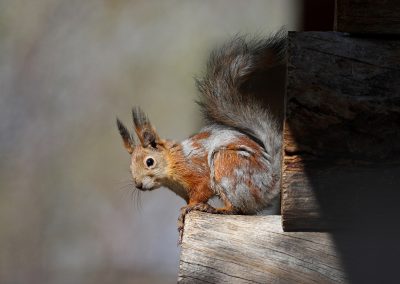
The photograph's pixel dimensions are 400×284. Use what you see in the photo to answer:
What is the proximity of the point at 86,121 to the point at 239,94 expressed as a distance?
3.35 ft

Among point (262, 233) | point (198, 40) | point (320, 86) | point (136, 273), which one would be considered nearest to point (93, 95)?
point (198, 40)

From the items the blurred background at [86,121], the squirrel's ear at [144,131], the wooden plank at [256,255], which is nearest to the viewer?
the wooden plank at [256,255]

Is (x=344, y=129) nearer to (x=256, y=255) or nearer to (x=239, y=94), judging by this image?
(x=256, y=255)

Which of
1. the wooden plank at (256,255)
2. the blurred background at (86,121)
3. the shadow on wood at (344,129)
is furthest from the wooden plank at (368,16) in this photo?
the blurred background at (86,121)

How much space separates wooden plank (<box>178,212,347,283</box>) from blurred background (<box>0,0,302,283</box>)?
1.30m

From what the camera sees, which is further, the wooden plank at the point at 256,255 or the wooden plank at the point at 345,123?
the wooden plank at the point at 256,255

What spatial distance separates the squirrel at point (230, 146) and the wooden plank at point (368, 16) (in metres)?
0.73

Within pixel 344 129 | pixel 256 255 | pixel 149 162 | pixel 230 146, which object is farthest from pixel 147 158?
pixel 344 129

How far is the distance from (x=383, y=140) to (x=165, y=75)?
5.82ft

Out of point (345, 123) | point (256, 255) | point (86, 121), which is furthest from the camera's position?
point (86, 121)

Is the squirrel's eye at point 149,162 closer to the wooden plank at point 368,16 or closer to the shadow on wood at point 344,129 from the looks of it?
the shadow on wood at point 344,129

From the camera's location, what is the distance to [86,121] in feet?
11.4

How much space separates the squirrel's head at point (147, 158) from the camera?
9.45 ft

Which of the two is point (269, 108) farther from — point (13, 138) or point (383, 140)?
point (13, 138)
